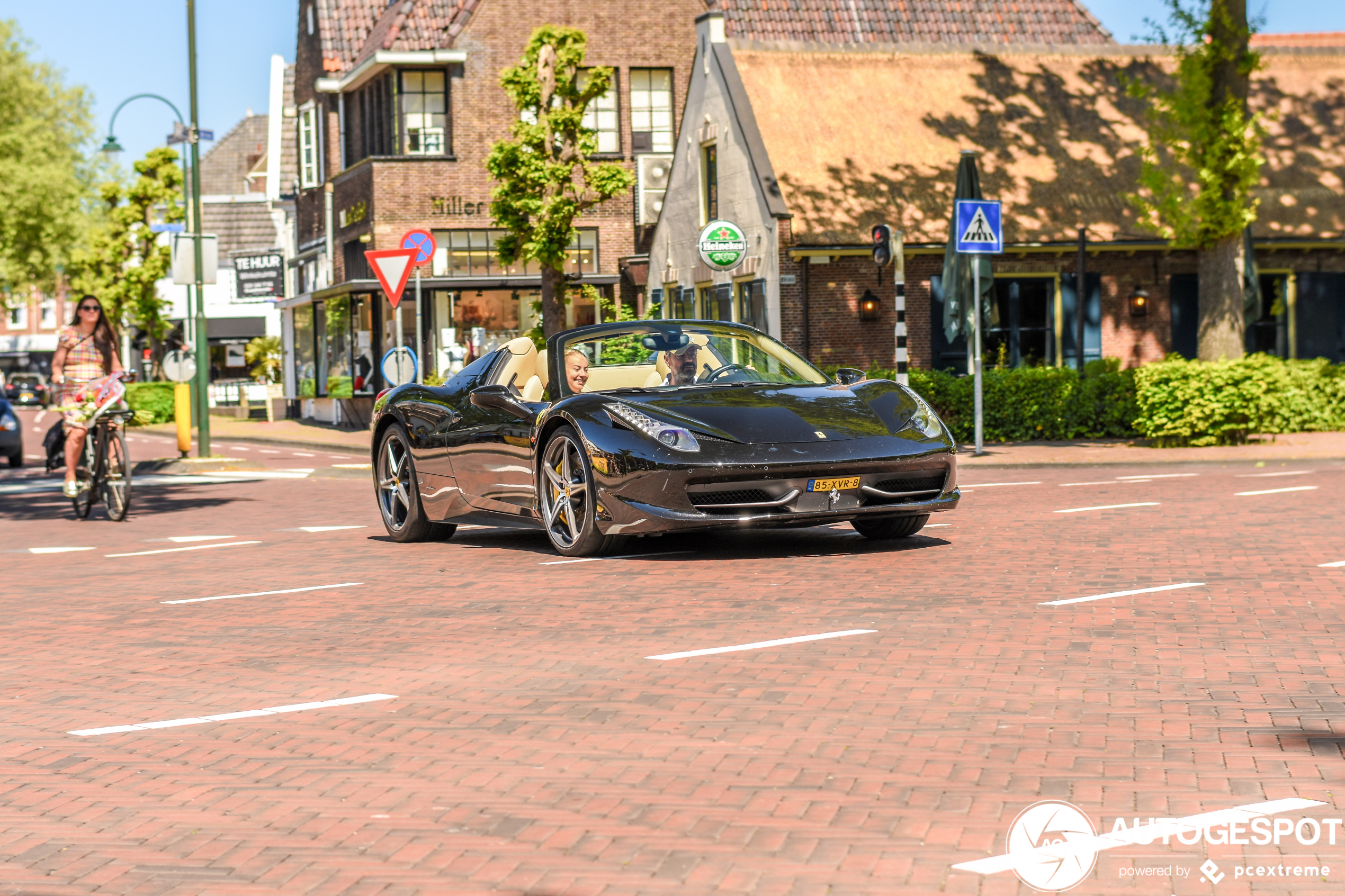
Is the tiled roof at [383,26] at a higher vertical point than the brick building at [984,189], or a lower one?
higher

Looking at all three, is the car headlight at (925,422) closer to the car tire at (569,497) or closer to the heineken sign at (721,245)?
the car tire at (569,497)

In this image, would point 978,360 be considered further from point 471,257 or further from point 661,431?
point 471,257

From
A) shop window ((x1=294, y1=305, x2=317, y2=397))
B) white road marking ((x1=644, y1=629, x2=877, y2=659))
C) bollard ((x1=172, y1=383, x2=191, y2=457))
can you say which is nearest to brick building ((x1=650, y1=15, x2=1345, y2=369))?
bollard ((x1=172, y1=383, x2=191, y2=457))

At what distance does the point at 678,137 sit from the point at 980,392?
14.2 metres

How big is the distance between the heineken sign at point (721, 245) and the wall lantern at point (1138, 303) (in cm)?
955

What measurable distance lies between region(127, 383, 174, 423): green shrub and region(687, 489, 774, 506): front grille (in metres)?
36.1

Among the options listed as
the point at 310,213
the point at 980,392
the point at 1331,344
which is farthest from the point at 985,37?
the point at 980,392

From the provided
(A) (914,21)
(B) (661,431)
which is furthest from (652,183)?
(B) (661,431)

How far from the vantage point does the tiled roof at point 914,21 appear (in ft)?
128

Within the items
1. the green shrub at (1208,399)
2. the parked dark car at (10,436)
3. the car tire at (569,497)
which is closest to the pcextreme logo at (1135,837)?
the car tire at (569,497)

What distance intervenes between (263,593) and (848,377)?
3.74 metres

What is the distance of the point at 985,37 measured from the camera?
3959 centimetres

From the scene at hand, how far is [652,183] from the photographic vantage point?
3766 cm

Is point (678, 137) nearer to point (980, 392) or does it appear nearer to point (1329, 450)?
point (980, 392)
